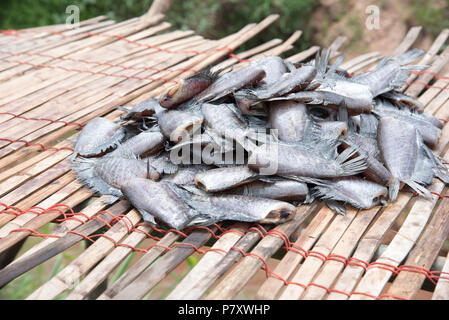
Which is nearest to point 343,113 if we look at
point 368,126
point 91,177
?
point 368,126

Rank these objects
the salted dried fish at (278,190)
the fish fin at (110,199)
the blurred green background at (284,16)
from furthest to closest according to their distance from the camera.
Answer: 1. the blurred green background at (284,16)
2. the fish fin at (110,199)
3. the salted dried fish at (278,190)

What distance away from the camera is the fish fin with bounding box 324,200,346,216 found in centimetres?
222

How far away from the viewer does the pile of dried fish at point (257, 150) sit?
2.16 meters

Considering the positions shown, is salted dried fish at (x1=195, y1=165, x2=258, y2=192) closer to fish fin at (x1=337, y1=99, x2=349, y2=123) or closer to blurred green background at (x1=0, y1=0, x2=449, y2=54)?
fish fin at (x1=337, y1=99, x2=349, y2=123)

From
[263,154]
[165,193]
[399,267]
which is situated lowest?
[399,267]

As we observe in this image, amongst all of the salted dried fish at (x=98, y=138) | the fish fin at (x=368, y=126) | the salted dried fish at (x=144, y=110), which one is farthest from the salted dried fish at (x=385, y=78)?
the salted dried fish at (x=98, y=138)

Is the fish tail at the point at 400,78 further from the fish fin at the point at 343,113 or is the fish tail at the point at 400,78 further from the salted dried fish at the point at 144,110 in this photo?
the salted dried fish at the point at 144,110

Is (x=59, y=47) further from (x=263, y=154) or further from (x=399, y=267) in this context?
(x=399, y=267)

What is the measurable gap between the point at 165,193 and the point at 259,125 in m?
0.62

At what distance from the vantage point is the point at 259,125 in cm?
246

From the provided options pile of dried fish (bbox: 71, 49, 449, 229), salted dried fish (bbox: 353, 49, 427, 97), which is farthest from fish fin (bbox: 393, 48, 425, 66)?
pile of dried fish (bbox: 71, 49, 449, 229)

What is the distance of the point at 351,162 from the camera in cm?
224

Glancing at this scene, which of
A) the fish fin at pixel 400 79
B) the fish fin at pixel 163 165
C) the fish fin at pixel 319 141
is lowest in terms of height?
the fish fin at pixel 163 165

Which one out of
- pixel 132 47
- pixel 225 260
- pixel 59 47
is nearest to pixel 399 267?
pixel 225 260
